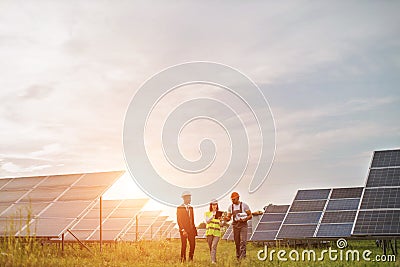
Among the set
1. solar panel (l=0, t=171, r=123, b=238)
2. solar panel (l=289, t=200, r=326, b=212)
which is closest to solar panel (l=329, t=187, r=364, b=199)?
solar panel (l=289, t=200, r=326, b=212)

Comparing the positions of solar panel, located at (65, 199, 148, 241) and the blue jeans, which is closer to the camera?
the blue jeans

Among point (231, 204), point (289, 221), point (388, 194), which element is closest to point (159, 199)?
point (231, 204)

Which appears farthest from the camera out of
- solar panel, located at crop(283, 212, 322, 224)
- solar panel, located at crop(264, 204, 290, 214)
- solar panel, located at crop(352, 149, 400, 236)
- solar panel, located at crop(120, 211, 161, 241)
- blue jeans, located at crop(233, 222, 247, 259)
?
solar panel, located at crop(120, 211, 161, 241)

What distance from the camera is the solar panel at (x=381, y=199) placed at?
51.2 ft

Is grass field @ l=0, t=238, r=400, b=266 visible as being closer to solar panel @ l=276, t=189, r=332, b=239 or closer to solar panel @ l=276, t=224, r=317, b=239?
solar panel @ l=276, t=224, r=317, b=239

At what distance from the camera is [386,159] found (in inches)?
728

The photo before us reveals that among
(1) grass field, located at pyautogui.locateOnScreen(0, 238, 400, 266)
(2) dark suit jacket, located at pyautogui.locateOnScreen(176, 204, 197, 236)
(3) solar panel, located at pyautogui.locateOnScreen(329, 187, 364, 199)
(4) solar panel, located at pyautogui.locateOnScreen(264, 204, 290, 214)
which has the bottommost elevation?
(1) grass field, located at pyautogui.locateOnScreen(0, 238, 400, 266)

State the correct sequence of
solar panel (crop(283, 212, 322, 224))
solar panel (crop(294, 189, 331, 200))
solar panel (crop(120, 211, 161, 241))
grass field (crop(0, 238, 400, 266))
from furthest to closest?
1. solar panel (crop(120, 211, 161, 241))
2. solar panel (crop(294, 189, 331, 200))
3. solar panel (crop(283, 212, 322, 224))
4. grass field (crop(0, 238, 400, 266))

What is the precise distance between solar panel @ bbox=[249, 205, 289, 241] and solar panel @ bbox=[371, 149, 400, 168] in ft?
26.7

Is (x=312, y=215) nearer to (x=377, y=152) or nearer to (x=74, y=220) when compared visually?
(x=377, y=152)

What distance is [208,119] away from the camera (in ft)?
47.7

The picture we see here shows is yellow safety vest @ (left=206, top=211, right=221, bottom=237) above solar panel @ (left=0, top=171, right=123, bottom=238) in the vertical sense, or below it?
below

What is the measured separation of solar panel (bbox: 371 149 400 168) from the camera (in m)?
18.2

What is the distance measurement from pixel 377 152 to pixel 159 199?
853 centimetres
